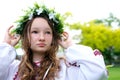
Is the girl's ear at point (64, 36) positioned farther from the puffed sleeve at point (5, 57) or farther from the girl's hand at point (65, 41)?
the puffed sleeve at point (5, 57)

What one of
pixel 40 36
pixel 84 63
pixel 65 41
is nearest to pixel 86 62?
pixel 84 63

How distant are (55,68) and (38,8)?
1.82ft

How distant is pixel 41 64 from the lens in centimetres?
326

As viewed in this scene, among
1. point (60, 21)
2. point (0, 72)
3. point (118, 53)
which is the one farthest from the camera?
point (118, 53)

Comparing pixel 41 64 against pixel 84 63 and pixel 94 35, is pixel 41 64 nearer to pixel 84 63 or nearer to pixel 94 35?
pixel 84 63

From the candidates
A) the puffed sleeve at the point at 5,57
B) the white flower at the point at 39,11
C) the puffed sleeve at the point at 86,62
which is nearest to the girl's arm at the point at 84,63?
the puffed sleeve at the point at 86,62

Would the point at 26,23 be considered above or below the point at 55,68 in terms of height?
above

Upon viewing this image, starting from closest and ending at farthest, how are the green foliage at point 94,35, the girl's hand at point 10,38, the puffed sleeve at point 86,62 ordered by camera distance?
the puffed sleeve at point 86,62 → the girl's hand at point 10,38 → the green foliage at point 94,35

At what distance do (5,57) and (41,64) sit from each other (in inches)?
11.7

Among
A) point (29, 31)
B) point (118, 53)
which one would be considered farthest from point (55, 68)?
point (118, 53)

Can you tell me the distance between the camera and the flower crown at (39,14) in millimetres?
3350

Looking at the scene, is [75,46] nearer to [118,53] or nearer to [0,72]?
[0,72]

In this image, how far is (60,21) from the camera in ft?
11.2

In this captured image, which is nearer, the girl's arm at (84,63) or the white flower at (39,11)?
the girl's arm at (84,63)
